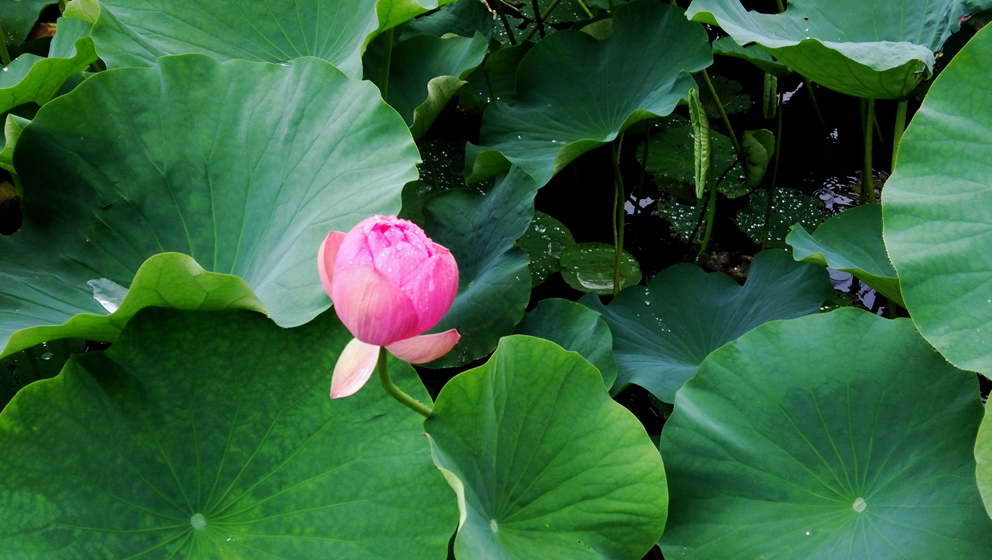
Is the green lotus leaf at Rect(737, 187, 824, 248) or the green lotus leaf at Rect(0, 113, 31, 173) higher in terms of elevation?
the green lotus leaf at Rect(0, 113, 31, 173)

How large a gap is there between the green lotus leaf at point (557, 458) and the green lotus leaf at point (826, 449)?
129 millimetres

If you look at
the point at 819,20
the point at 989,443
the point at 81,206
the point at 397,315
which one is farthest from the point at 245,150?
the point at 819,20

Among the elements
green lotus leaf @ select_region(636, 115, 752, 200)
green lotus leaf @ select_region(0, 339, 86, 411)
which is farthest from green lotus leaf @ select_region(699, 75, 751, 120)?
green lotus leaf @ select_region(0, 339, 86, 411)

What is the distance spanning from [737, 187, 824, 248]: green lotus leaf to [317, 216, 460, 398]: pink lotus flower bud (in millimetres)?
1508

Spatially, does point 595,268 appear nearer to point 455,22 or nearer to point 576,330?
point 576,330

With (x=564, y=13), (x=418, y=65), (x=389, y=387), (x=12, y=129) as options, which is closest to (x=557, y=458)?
(x=389, y=387)

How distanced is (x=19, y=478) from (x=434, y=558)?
51 cm

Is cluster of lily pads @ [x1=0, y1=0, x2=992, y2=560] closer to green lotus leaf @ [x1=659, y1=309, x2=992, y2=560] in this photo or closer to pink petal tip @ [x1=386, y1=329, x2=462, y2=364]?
green lotus leaf @ [x1=659, y1=309, x2=992, y2=560]

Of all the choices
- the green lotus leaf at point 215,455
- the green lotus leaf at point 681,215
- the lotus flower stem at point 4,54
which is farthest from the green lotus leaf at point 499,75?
the lotus flower stem at point 4,54

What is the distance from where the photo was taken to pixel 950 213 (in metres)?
0.96

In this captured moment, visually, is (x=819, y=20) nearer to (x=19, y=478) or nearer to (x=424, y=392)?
(x=424, y=392)

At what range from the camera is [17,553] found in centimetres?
80

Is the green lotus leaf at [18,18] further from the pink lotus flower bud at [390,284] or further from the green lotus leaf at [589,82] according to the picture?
the pink lotus flower bud at [390,284]

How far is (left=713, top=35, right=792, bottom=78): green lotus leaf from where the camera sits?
1.68 m
